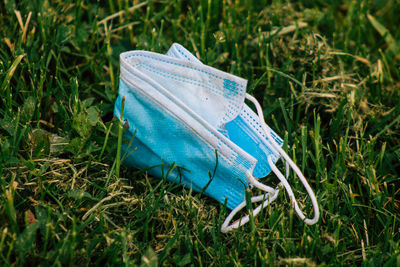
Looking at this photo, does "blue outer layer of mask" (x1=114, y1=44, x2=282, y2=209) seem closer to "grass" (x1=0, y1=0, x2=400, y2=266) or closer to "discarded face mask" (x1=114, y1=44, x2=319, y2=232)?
"discarded face mask" (x1=114, y1=44, x2=319, y2=232)

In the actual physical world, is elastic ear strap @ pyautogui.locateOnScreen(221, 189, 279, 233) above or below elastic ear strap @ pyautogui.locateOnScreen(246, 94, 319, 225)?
below

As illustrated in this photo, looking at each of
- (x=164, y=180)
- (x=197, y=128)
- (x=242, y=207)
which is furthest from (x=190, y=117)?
(x=242, y=207)

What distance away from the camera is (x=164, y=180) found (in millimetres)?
1808

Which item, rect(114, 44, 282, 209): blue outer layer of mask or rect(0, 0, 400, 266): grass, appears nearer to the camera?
rect(0, 0, 400, 266): grass

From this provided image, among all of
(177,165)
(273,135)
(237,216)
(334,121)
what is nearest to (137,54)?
(177,165)

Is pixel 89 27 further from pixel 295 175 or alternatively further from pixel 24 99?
pixel 295 175

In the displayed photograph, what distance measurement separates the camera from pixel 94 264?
153cm

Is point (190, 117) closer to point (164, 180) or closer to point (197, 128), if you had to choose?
point (197, 128)

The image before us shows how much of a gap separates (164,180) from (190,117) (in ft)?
1.03

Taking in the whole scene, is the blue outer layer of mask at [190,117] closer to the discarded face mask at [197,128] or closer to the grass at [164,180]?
the discarded face mask at [197,128]

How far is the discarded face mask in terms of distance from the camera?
1713 millimetres

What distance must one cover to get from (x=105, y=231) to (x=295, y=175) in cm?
85

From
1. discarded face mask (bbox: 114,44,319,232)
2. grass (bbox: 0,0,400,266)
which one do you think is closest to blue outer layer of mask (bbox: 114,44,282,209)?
discarded face mask (bbox: 114,44,319,232)

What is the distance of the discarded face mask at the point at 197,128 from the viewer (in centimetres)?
171
